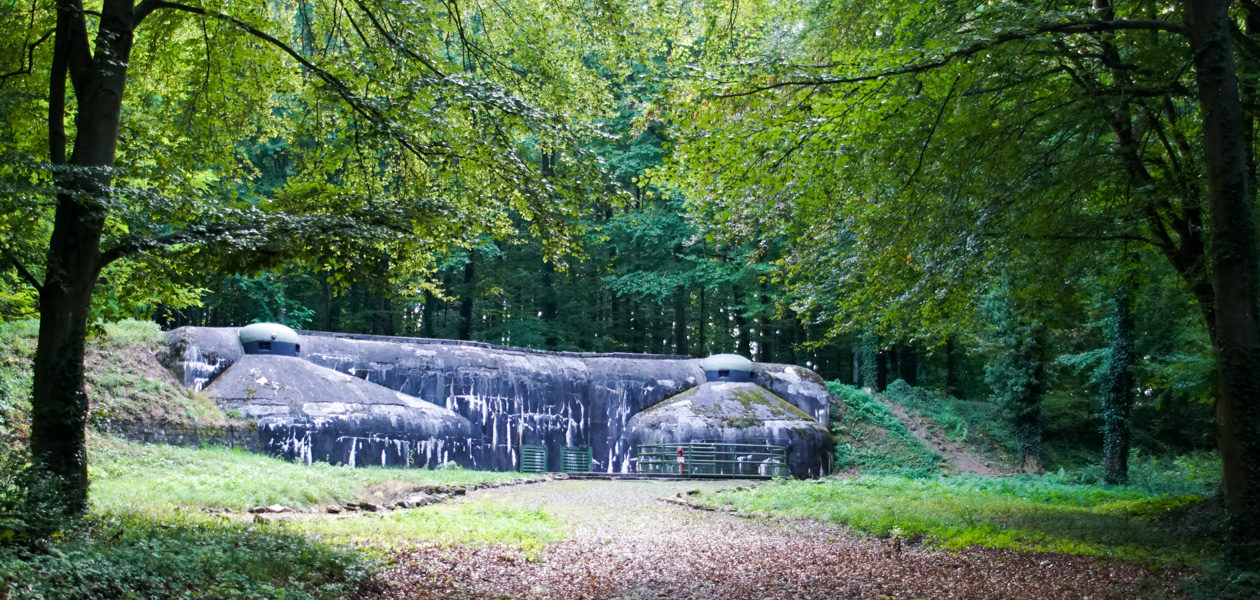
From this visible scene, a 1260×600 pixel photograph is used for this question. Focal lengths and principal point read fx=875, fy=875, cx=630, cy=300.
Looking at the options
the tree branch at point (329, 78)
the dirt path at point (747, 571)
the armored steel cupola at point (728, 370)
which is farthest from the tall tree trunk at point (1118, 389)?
the tree branch at point (329, 78)

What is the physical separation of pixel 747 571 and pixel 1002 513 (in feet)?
17.6

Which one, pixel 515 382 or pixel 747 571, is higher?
pixel 515 382

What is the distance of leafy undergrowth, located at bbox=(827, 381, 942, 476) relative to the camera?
24.6 metres

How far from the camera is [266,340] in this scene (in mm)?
20594

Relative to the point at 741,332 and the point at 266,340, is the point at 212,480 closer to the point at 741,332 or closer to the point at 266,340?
the point at 266,340

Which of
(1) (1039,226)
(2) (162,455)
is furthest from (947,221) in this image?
(2) (162,455)

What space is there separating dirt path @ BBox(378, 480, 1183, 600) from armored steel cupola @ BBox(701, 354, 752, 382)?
49.7 feet

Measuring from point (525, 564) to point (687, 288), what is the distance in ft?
94.2

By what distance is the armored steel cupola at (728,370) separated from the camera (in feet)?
86.4

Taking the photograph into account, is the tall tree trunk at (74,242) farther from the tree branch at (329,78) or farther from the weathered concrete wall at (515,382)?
the weathered concrete wall at (515,382)

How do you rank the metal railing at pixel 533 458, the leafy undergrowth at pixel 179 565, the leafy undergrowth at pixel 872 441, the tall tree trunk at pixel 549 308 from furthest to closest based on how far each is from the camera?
the tall tree trunk at pixel 549 308, the leafy undergrowth at pixel 872 441, the metal railing at pixel 533 458, the leafy undergrowth at pixel 179 565

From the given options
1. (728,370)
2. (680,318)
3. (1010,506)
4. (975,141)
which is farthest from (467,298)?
(975,141)

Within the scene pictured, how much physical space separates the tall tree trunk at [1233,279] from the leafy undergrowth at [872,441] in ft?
53.3

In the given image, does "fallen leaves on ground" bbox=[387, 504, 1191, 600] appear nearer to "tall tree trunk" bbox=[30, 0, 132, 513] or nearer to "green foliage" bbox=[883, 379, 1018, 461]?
"tall tree trunk" bbox=[30, 0, 132, 513]
